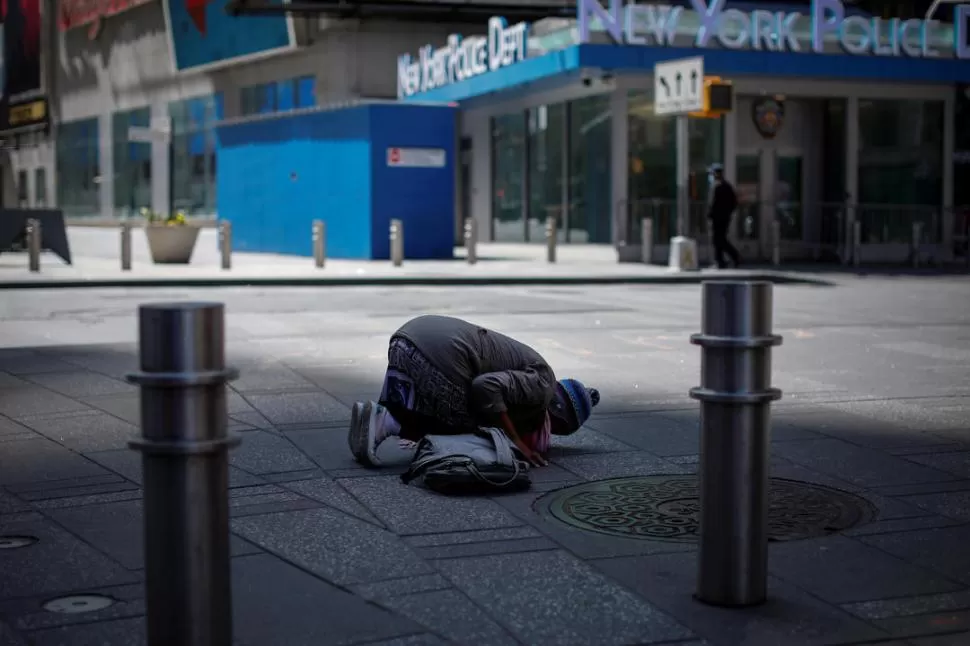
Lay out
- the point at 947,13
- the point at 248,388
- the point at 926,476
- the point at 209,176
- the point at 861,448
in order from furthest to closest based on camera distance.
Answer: the point at 209,176, the point at 947,13, the point at 248,388, the point at 861,448, the point at 926,476

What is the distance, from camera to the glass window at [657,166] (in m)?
27.5

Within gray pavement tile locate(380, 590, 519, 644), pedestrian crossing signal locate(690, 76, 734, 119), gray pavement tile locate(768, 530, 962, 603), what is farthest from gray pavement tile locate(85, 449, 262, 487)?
pedestrian crossing signal locate(690, 76, 734, 119)

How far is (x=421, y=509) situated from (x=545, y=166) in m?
25.7

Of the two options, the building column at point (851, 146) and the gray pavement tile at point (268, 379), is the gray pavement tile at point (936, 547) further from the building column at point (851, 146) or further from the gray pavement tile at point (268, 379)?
the building column at point (851, 146)

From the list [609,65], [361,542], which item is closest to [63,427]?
[361,542]

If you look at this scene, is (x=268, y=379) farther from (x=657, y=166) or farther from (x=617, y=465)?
(x=657, y=166)

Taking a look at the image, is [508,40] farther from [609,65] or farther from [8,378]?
[8,378]

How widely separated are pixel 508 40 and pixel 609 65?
9.92ft

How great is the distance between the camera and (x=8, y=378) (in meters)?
9.21

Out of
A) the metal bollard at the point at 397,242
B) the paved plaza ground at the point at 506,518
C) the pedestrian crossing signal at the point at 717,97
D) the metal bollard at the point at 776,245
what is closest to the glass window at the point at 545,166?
the metal bollard at the point at 776,245

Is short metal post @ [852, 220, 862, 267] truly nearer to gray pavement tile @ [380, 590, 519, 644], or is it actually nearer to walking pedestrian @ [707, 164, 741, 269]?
walking pedestrian @ [707, 164, 741, 269]

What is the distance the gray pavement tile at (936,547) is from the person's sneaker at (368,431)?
2.27 metres

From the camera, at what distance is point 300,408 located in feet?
26.1

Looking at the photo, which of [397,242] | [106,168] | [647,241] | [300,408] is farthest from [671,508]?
[106,168]
